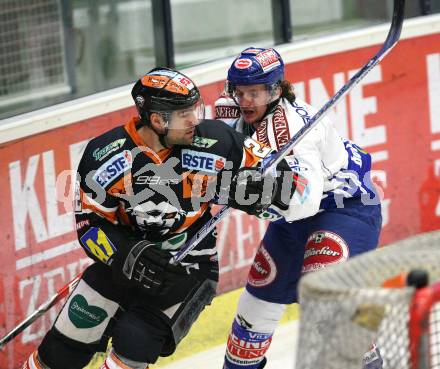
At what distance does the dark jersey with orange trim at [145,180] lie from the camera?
420 cm

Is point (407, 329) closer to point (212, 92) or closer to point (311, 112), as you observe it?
point (311, 112)

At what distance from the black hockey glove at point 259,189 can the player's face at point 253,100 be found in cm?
33

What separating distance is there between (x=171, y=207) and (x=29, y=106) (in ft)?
5.10

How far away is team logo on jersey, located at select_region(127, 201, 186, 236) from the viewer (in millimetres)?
4254

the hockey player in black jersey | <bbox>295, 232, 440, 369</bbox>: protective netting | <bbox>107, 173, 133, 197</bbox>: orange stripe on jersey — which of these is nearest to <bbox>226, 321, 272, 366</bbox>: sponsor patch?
the hockey player in black jersey

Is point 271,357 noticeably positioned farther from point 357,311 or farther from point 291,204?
point 357,311

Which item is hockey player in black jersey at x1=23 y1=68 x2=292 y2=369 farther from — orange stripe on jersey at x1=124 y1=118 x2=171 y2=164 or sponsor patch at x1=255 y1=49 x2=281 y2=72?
sponsor patch at x1=255 y1=49 x2=281 y2=72

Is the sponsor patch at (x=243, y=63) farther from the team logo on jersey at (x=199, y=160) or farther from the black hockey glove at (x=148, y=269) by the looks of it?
the black hockey glove at (x=148, y=269)

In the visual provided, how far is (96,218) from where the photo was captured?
4.28 meters

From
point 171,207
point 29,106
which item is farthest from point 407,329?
point 29,106

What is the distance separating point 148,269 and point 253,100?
32.6 inches

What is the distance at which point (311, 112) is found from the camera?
4664 mm

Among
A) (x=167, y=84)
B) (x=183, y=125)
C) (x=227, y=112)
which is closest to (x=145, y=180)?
(x=183, y=125)

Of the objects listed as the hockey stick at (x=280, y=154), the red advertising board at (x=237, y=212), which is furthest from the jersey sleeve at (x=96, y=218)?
the red advertising board at (x=237, y=212)
